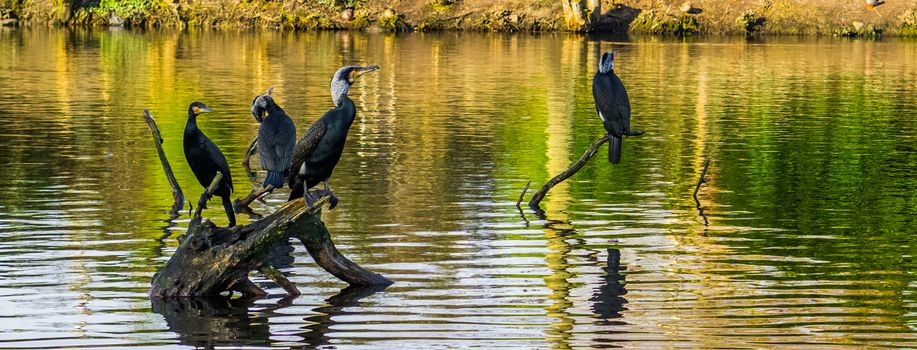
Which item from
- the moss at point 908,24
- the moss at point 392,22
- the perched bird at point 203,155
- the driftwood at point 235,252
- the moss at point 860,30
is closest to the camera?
the driftwood at point 235,252

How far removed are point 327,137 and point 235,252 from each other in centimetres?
278

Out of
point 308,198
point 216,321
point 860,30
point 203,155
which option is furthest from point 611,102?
point 860,30

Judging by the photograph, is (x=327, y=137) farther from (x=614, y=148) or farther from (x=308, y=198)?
(x=614, y=148)

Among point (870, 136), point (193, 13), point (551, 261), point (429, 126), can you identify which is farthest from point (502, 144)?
point (193, 13)

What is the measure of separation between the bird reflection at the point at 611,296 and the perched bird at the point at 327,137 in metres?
2.91

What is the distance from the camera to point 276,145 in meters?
17.2

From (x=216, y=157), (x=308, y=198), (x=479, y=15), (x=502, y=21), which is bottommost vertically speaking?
(x=308, y=198)

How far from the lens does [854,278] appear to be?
17.1 m

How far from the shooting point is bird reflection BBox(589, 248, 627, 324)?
15.0 m

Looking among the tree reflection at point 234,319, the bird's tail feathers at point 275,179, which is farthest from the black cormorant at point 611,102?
the tree reflection at point 234,319

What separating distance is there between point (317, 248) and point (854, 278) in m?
5.51

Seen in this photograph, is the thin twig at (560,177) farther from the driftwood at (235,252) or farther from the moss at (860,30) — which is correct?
the moss at (860,30)

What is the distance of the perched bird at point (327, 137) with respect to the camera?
1694cm

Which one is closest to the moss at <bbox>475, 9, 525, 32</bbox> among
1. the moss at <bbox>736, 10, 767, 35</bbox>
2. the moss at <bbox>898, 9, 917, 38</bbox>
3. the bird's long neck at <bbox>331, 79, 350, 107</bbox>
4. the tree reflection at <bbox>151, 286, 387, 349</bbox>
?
the moss at <bbox>736, 10, 767, 35</bbox>
